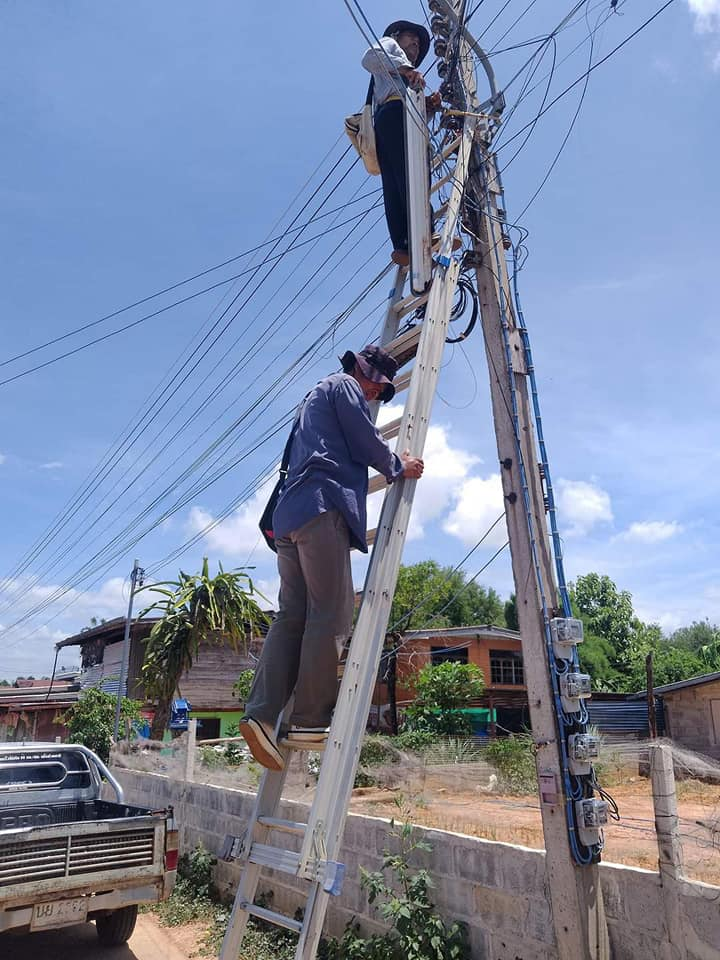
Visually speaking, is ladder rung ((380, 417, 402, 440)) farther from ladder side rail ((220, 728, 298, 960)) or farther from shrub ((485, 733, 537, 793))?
shrub ((485, 733, 537, 793))

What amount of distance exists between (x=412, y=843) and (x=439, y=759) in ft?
28.4

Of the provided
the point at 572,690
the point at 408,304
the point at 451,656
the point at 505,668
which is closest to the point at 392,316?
the point at 408,304

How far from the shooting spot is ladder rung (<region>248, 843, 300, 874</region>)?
295cm

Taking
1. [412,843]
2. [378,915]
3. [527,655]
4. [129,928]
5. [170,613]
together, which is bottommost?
[129,928]

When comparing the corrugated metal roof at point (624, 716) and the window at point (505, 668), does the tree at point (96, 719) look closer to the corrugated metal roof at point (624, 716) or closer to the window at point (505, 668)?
the window at point (505, 668)

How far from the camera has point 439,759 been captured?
539 inches

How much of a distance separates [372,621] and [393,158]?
3.73 m

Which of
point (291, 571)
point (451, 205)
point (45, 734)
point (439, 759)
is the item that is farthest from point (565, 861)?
point (45, 734)

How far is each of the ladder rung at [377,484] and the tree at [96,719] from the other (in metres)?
17.1

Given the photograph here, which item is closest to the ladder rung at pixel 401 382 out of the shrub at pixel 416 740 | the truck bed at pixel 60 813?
the truck bed at pixel 60 813

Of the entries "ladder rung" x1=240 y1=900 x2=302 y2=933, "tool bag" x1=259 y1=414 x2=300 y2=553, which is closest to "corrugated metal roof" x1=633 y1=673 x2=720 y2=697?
"tool bag" x1=259 y1=414 x2=300 y2=553

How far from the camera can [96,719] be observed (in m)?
19.4

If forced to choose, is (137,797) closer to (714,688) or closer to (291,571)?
(291,571)

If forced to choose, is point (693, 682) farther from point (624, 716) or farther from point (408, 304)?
point (408, 304)
